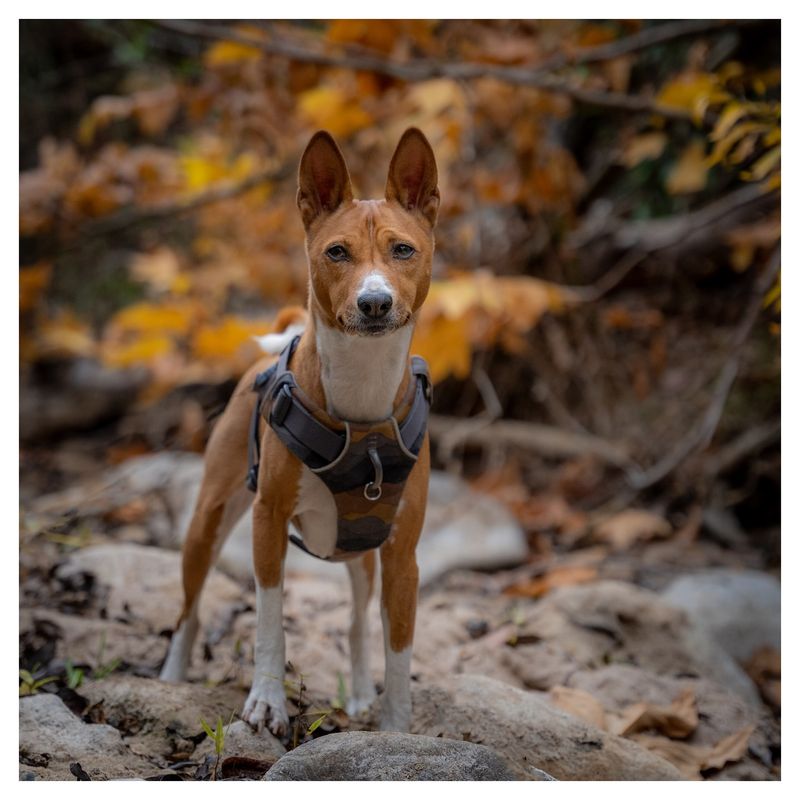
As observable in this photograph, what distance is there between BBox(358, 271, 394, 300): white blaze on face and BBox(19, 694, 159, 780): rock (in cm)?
158

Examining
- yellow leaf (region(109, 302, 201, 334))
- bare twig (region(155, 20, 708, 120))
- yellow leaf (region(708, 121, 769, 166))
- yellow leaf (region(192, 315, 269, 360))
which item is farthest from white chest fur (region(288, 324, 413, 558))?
yellow leaf (region(109, 302, 201, 334))

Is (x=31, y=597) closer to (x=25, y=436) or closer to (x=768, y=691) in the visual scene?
(x=768, y=691)

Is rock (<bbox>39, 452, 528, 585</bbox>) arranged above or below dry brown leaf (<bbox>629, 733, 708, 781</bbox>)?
above

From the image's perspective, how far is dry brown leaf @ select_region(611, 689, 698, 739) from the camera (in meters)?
3.43

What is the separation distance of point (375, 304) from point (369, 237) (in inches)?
10.0

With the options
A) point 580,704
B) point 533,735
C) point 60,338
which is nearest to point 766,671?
point 580,704

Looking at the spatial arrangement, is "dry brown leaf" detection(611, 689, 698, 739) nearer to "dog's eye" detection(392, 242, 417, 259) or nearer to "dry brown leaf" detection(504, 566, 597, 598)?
"dry brown leaf" detection(504, 566, 597, 598)

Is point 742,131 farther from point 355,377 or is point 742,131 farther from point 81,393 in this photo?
point 81,393

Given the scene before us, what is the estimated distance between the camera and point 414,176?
266 centimetres

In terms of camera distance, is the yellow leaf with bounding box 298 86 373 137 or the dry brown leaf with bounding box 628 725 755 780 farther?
the yellow leaf with bounding box 298 86 373 137

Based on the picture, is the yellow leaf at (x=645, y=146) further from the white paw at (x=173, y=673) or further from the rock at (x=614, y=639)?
the white paw at (x=173, y=673)

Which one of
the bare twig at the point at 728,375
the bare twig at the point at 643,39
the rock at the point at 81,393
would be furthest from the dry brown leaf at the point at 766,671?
the rock at the point at 81,393

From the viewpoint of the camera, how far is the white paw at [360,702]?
3275 mm

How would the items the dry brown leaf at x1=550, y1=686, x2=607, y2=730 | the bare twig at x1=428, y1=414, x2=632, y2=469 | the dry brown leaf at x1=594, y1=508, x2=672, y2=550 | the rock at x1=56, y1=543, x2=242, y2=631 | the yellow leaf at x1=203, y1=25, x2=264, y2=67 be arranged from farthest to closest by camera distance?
the bare twig at x1=428, y1=414, x2=632, y2=469, the dry brown leaf at x1=594, y1=508, x2=672, y2=550, the yellow leaf at x1=203, y1=25, x2=264, y2=67, the rock at x1=56, y1=543, x2=242, y2=631, the dry brown leaf at x1=550, y1=686, x2=607, y2=730
